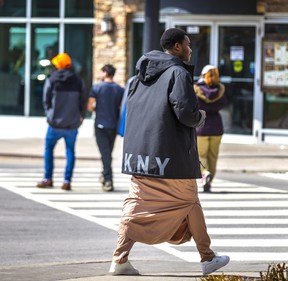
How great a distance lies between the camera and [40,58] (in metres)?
25.4

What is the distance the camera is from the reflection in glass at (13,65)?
25.6m

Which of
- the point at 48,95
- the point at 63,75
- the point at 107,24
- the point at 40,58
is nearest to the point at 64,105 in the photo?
the point at 48,95

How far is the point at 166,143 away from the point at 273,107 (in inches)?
598

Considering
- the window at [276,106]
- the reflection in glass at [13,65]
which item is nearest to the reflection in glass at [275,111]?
the window at [276,106]

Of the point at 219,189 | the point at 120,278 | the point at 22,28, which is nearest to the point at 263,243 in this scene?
the point at 120,278

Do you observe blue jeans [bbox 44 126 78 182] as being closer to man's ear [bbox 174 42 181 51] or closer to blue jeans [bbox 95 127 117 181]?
blue jeans [bbox 95 127 117 181]

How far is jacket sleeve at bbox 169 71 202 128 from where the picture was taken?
27.8 feet

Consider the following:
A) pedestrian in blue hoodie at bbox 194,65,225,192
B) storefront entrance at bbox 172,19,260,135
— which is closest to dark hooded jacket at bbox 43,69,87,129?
pedestrian in blue hoodie at bbox 194,65,225,192

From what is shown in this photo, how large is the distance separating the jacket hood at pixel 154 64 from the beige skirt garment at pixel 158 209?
2.55ft

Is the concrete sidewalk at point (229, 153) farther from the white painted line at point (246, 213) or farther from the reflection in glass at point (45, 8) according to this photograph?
the white painted line at point (246, 213)

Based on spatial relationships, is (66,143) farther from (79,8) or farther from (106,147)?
(79,8)

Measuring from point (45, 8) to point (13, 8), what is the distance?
0.76 metres

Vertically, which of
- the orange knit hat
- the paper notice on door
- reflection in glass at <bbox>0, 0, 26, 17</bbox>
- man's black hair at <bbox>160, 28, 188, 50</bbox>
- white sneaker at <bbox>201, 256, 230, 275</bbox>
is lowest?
white sneaker at <bbox>201, 256, 230, 275</bbox>

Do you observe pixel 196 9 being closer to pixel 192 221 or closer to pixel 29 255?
pixel 29 255
